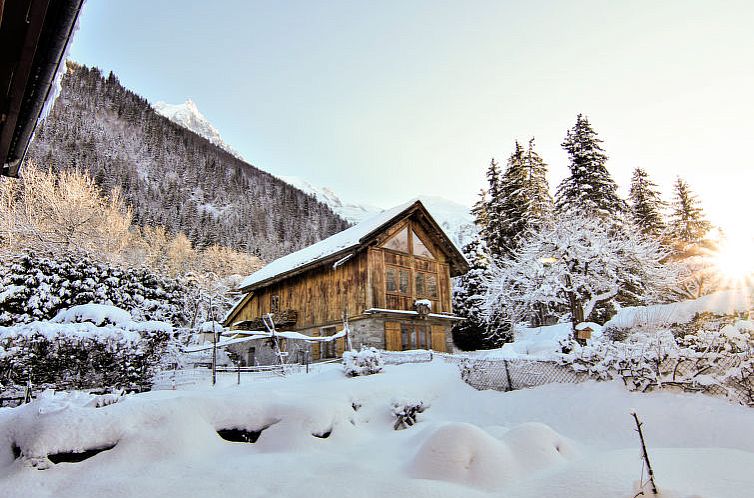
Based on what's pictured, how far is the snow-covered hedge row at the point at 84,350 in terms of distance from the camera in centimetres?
1130

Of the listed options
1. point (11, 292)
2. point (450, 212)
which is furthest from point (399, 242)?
point (450, 212)

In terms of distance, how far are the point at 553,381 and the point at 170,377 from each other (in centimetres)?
1237

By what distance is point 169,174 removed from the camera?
228ft

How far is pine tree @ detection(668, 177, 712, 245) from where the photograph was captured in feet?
120

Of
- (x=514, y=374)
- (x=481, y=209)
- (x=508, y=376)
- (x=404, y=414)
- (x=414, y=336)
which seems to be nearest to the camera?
(x=404, y=414)

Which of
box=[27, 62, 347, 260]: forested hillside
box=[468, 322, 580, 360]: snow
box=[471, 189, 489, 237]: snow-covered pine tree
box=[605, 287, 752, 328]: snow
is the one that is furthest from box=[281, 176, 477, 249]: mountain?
box=[605, 287, 752, 328]: snow

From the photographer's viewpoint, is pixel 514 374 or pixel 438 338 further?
pixel 438 338

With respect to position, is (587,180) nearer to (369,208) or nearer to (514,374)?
(514,374)

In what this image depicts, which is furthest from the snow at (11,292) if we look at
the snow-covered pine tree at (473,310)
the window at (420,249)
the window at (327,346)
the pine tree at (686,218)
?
the pine tree at (686,218)

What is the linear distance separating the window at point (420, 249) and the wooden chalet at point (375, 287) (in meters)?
0.06

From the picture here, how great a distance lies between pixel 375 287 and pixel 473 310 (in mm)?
13150

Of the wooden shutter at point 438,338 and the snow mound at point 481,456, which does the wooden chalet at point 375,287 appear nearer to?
the wooden shutter at point 438,338

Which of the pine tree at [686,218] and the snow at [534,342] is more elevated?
the pine tree at [686,218]

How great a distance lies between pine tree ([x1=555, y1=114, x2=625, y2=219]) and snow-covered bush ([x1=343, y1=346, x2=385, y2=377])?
21.7 meters
